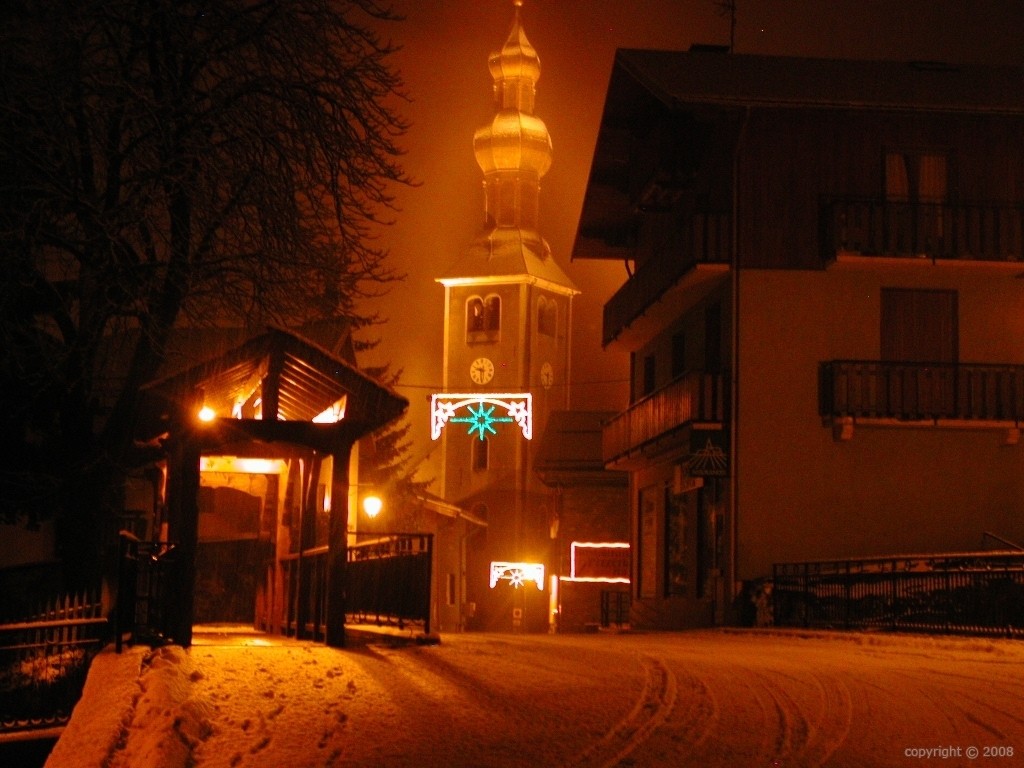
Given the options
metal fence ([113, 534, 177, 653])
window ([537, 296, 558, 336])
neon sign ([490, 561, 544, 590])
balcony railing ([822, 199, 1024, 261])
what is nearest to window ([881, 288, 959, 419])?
balcony railing ([822, 199, 1024, 261])

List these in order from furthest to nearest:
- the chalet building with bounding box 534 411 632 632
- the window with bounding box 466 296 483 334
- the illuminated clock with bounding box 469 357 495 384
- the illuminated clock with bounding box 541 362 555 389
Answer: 1. the illuminated clock with bounding box 541 362 555 389
2. the window with bounding box 466 296 483 334
3. the illuminated clock with bounding box 469 357 495 384
4. the chalet building with bounding box 534 411 632 632

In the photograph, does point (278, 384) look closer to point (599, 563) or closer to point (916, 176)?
point (916, 176)

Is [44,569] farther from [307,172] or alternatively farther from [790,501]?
[790,501]

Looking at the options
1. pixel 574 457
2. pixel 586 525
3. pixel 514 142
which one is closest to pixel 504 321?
pixel 514 142

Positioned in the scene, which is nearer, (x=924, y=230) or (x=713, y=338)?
(x=924, y=230)

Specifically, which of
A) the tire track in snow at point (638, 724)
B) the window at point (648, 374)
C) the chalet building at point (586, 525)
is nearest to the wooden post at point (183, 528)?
the tire track in snow at point (638, 724)

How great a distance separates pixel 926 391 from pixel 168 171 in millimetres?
17877

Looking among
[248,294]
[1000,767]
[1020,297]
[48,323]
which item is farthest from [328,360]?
[1020,297]

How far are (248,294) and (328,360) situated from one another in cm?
200

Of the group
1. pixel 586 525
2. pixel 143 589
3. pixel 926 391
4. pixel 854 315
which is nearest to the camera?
pixel 143 589

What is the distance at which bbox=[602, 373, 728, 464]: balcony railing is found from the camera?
30031mm

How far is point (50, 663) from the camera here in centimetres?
1562

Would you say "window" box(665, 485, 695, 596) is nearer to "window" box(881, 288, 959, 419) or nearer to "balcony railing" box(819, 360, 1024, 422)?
"balcony railing" box(819, 360, 1024, 422)

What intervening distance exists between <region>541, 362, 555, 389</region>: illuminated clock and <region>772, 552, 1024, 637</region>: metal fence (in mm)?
57146
